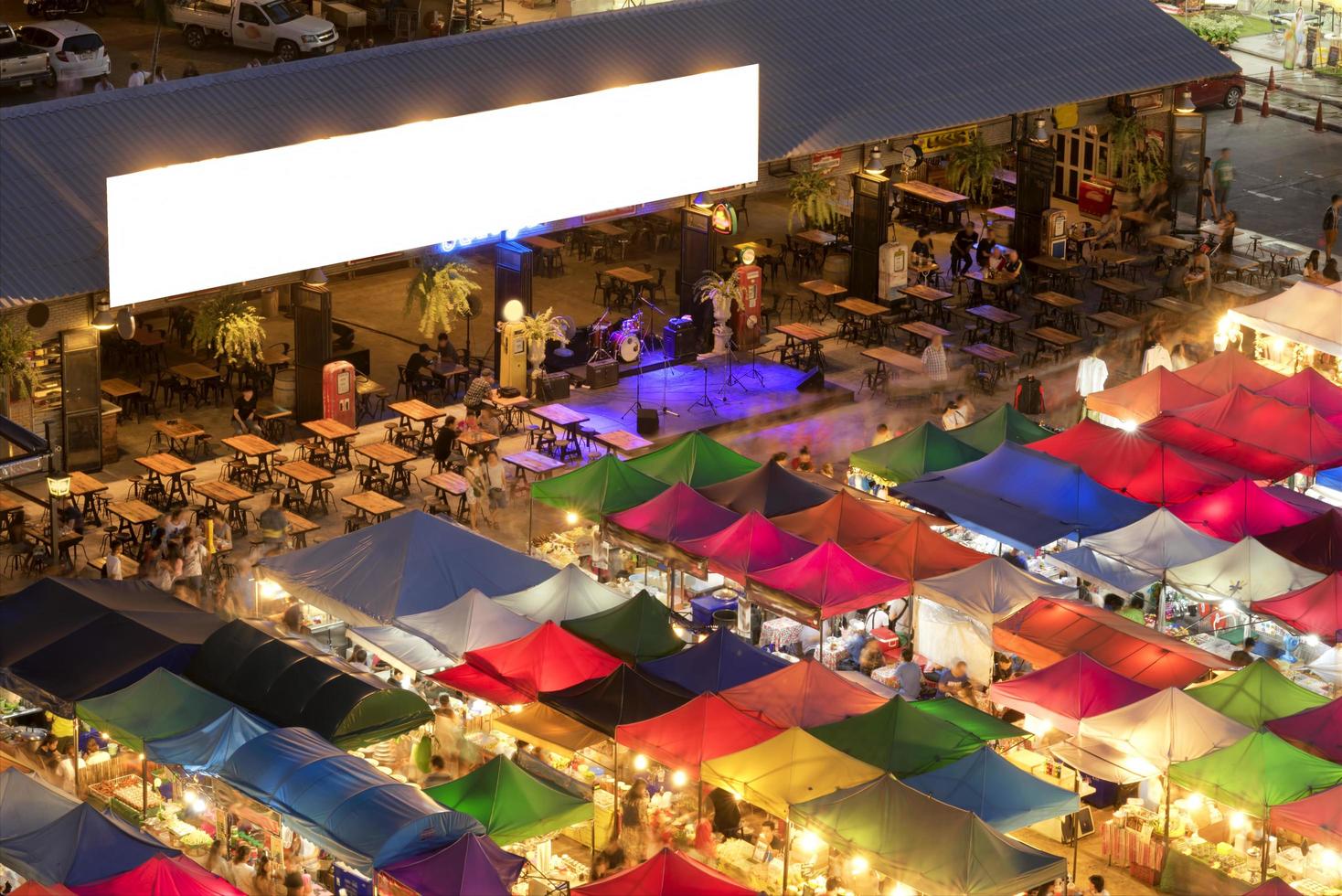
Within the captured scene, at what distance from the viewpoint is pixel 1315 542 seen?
1222 inches

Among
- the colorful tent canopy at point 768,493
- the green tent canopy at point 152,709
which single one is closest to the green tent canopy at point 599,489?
the colorful tent canopy at point 768,493

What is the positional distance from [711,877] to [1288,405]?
15678mm

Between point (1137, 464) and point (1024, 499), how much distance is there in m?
2.10

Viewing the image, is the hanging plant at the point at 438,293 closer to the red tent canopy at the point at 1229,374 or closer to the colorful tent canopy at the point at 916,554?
the colorful tent canopy at the point at 916,554

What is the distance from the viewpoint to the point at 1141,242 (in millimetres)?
46750

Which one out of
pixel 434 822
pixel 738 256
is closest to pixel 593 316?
pixel 738 256

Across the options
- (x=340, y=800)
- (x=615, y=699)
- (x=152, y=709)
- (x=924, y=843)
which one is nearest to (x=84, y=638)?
(x=152, y=709)

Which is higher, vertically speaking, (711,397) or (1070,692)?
(1070,692)

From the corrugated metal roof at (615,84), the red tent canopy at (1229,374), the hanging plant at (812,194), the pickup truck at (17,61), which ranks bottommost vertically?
the red tent canopy at (1229,374)

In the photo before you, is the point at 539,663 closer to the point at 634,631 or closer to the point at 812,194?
the point at 634,631

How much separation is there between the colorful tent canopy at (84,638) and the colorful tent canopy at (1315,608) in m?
13.8

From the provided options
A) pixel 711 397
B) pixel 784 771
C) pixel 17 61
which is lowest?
pixel 711 397

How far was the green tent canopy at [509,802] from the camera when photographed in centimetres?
2427

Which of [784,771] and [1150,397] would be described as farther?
[1150,397]
